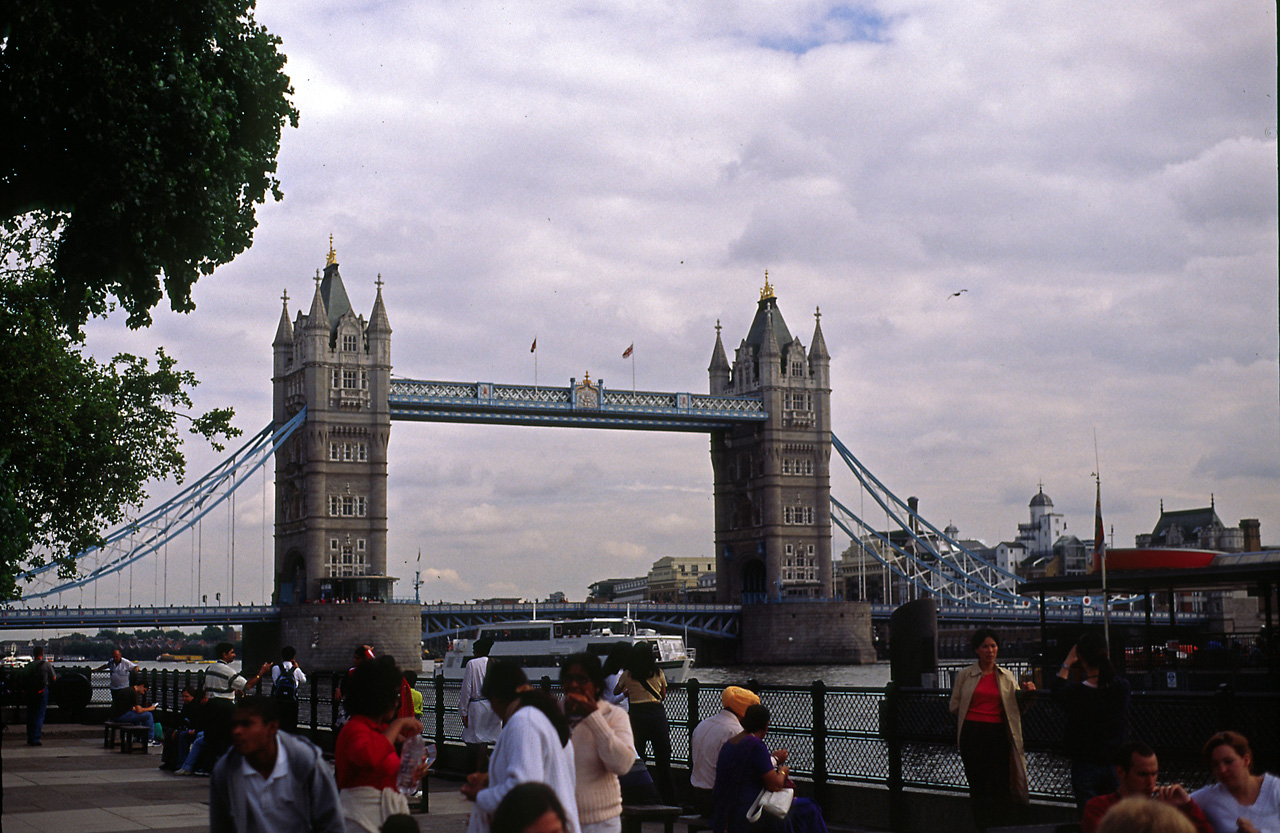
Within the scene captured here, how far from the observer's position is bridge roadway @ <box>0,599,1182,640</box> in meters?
68.1

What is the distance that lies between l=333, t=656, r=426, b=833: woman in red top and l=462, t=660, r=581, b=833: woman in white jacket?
37 cm

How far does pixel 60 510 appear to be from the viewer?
2847cm

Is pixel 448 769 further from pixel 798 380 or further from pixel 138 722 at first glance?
pixel 798 380

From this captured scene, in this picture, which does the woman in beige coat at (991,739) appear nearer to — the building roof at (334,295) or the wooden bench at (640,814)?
the wooden bench at (640,814)

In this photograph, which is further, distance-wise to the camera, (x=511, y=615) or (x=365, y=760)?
(x=511, y=615)

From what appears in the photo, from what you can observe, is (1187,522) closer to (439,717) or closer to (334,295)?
(334,295)

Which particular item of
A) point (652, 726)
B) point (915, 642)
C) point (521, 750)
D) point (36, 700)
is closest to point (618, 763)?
point (521, 750)

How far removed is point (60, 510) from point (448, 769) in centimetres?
1491

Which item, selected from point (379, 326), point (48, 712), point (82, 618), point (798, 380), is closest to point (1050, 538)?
point (798, 380)

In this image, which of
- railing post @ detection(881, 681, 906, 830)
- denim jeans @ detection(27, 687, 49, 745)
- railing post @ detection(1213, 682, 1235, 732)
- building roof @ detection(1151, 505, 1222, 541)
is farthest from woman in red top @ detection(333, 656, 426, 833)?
building roof @ detection(1151, 505, 1222, 541)

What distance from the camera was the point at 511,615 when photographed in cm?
8212

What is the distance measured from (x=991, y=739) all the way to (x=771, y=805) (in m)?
2.11

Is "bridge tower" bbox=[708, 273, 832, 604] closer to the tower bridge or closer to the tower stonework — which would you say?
the tower bridge

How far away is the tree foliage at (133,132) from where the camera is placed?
1173 cm
